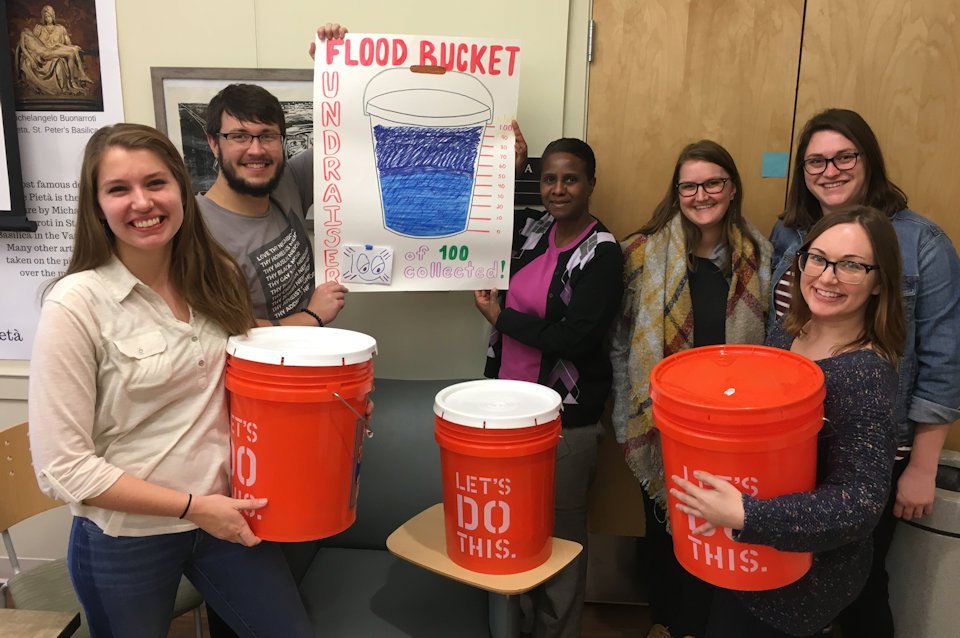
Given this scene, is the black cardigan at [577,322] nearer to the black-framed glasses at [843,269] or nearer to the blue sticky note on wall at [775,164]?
the black-framed glasses at [843,269]

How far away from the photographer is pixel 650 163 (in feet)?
7.46

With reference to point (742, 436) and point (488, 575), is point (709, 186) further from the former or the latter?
point (488, 575)

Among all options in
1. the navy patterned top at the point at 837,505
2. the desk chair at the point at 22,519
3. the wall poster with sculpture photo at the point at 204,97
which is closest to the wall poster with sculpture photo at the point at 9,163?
the wall poster with sculpture photo at the point at 204,97

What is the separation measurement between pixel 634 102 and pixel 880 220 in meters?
1.13

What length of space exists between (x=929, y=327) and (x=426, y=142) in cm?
146

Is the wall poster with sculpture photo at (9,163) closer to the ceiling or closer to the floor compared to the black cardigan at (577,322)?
closer to the ceiling

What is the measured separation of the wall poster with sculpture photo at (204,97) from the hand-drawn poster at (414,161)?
37 centimetres

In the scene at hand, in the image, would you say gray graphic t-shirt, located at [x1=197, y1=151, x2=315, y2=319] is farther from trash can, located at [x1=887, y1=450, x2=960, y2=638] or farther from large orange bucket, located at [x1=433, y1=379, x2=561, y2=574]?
trash can, located at [x1=887, y1=450, x2=960, y2=638]

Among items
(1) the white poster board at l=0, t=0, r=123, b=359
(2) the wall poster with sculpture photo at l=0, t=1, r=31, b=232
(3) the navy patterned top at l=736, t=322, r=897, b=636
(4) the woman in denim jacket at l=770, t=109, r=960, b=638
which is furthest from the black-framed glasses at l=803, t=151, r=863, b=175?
(2) the wall poster with sculpture photo at l=0, t=1, r=31, b=232

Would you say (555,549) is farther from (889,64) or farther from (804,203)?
(889,64)

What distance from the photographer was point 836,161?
5.64 feet

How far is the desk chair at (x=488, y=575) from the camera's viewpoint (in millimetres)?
1396

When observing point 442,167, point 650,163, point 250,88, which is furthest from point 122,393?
point 650,163

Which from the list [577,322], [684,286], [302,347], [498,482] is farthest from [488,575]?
[684,286]
